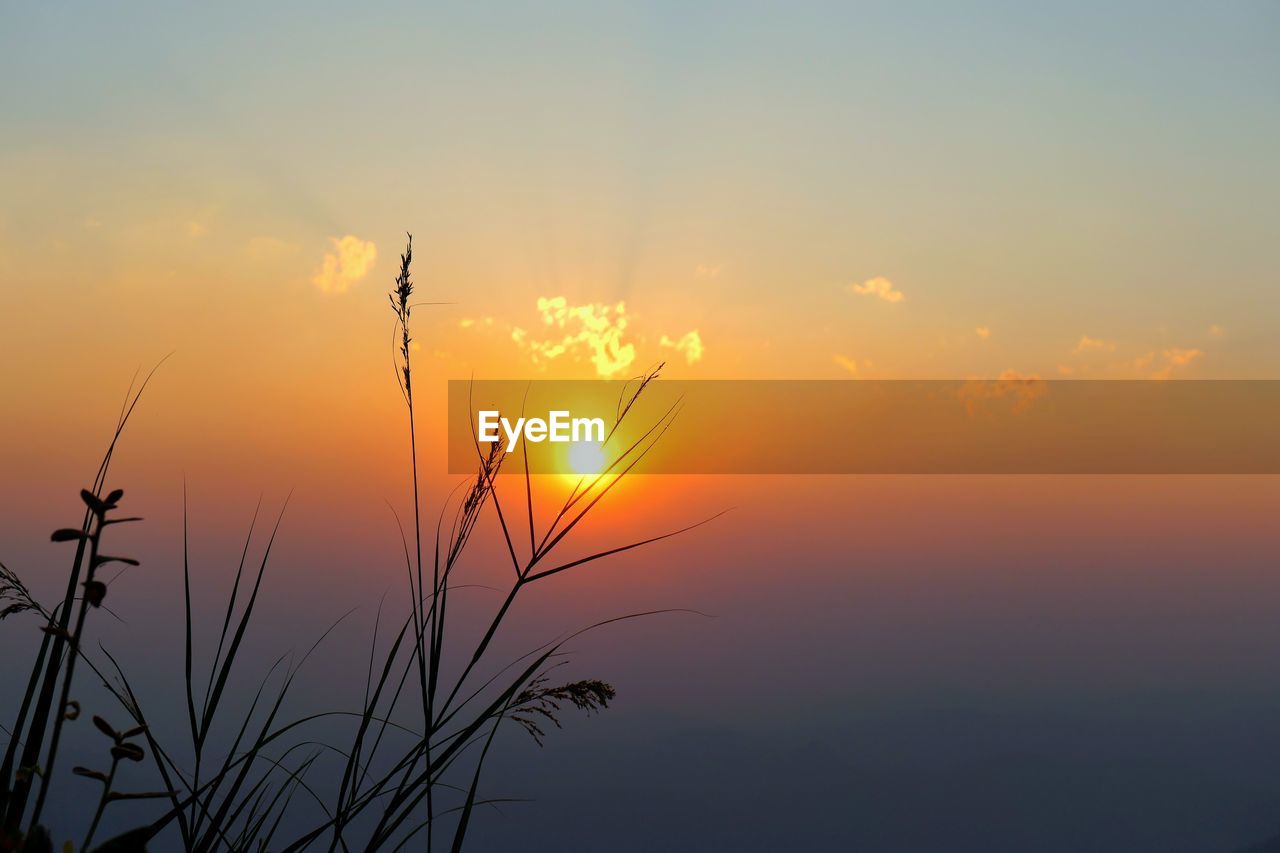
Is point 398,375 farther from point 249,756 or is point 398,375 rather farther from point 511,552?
point 249,756

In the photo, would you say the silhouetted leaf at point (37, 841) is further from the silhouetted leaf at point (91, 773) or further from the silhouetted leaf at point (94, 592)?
the silhouetted leaf at point (94, 592)

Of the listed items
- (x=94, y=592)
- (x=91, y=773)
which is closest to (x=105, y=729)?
(x=91, y=773)

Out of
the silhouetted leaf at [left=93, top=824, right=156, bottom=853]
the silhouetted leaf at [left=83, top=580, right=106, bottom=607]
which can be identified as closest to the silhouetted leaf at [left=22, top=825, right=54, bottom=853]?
the silhouetted leaf at [left=93, top=824, right=156, bottom=853]

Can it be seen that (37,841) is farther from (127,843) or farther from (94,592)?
(94,592)

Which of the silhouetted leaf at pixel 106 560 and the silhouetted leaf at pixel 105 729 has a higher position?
the silhouetted leaf at pixel 106 560

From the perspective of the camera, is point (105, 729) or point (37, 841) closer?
point (37, 841)

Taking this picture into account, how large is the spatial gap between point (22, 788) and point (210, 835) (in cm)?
33

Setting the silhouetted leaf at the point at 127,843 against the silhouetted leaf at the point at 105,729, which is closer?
the silhouetted leaf at the point at 127,843

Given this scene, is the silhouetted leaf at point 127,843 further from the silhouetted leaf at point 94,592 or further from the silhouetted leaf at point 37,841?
the silhouetted leaf at point 94,592

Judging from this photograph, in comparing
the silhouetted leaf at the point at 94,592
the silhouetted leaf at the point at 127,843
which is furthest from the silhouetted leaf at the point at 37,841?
the silhouetted leaf at the point at 94,592

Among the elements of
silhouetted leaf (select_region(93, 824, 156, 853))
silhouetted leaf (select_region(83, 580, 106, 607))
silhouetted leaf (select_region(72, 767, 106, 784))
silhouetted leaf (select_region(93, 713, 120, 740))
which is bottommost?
silhouetted leaf (select_region(93, 824, 156, 853))

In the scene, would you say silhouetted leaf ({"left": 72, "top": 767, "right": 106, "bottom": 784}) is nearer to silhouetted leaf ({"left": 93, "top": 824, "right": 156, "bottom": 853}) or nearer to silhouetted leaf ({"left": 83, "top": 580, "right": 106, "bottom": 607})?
silhouetted leaf ({"left": 93, "top": 824, "right": 156, "bottom": 853})

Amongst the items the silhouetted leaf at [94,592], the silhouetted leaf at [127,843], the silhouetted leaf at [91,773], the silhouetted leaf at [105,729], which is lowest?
the silhouetted leaf at [127,843]

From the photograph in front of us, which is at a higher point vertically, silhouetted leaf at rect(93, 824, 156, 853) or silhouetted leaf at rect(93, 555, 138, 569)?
silhouetted leaf at rect(93, 555, 138, 569)
